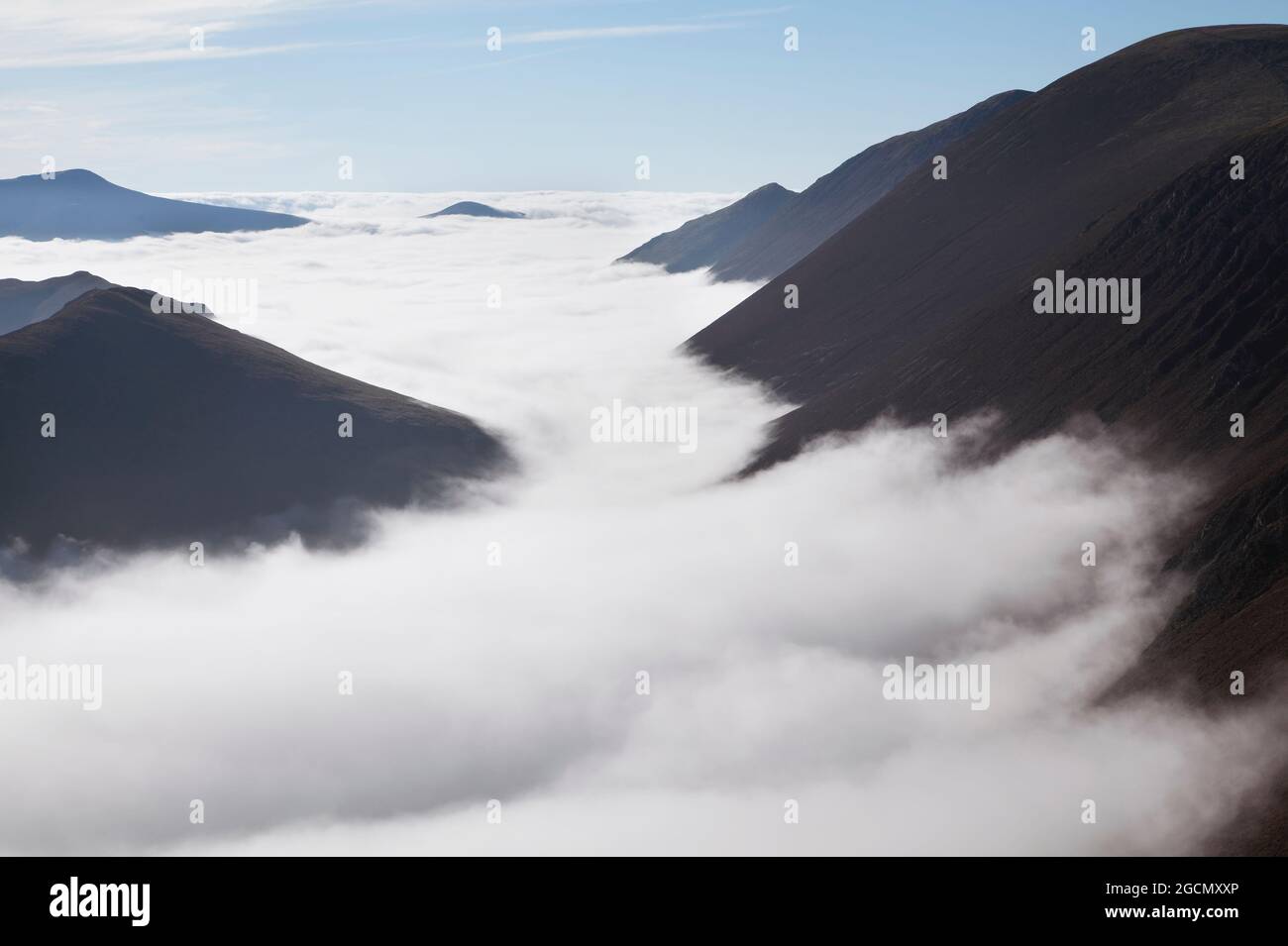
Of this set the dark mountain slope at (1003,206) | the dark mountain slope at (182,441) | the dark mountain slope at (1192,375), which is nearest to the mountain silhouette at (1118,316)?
the dark mountain slope at (1192,375)

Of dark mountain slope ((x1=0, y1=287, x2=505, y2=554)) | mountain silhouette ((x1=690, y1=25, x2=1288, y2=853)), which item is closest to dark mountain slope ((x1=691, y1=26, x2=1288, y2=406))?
mountain silhouette ((x1=690, y1=25, x2=1288, y2=853))

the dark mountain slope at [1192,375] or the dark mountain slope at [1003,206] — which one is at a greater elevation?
the dark mountain slope at [1003,206]

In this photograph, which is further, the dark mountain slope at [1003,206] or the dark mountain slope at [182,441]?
the dark mountain slope at [1003,206]

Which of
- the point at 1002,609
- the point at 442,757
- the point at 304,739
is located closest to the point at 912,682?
the point at 1002,609

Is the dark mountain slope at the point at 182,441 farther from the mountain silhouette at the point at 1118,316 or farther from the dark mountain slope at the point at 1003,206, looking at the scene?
the dark mountain slope at the point at 1003,206

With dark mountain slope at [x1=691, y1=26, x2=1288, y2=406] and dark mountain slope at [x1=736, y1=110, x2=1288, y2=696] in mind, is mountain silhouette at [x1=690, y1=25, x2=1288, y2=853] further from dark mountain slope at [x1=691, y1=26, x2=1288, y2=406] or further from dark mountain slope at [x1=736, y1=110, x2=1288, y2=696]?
dark mountain slope at [x1=691, y1=26, x2=1288, y2=406]

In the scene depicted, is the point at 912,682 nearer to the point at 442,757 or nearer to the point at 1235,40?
the point at 442,757

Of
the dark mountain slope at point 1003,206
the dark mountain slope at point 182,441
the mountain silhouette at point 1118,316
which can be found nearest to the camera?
the mountain silhouette at point 1118,316
